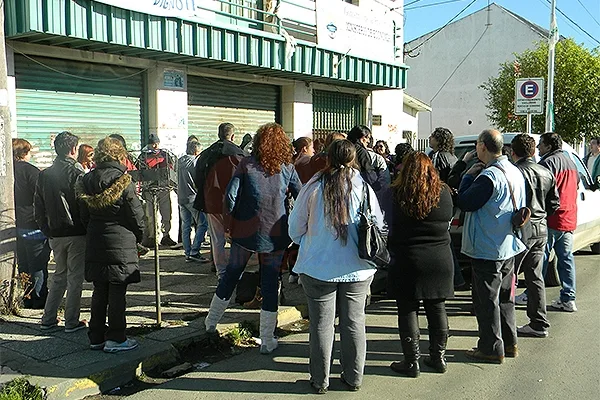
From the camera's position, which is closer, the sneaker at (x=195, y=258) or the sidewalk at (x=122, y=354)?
the sidewalk at (x=122, y=354)

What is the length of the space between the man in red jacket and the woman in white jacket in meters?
2.93

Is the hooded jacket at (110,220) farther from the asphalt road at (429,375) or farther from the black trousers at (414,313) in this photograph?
the black trousers at (414,313)

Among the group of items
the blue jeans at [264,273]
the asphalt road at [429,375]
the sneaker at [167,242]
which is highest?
the blue jeans at [264,273]

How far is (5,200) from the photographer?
6.02 metres

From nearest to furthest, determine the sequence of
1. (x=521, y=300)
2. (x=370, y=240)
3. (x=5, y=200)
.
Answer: (x=370, y=240) < (x=5, y=200) < (x=521, y=300)

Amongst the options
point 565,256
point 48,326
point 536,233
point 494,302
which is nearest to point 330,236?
point 494,302

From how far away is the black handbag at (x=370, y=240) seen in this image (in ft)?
13.9

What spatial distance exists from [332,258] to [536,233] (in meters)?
2.44

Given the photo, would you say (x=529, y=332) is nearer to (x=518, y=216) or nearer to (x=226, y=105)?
(x=518, y=216)

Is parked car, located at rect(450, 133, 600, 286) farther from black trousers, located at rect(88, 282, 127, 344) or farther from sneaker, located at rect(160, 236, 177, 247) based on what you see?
sneaker, located at rect(160, 236, 177, 247)

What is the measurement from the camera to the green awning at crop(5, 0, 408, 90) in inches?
307

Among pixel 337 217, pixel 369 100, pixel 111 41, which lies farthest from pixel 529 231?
pixel 369 100

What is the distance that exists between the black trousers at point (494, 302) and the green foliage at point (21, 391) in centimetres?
352

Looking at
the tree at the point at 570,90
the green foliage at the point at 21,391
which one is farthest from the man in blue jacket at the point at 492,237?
the tree at the point at 570,90
